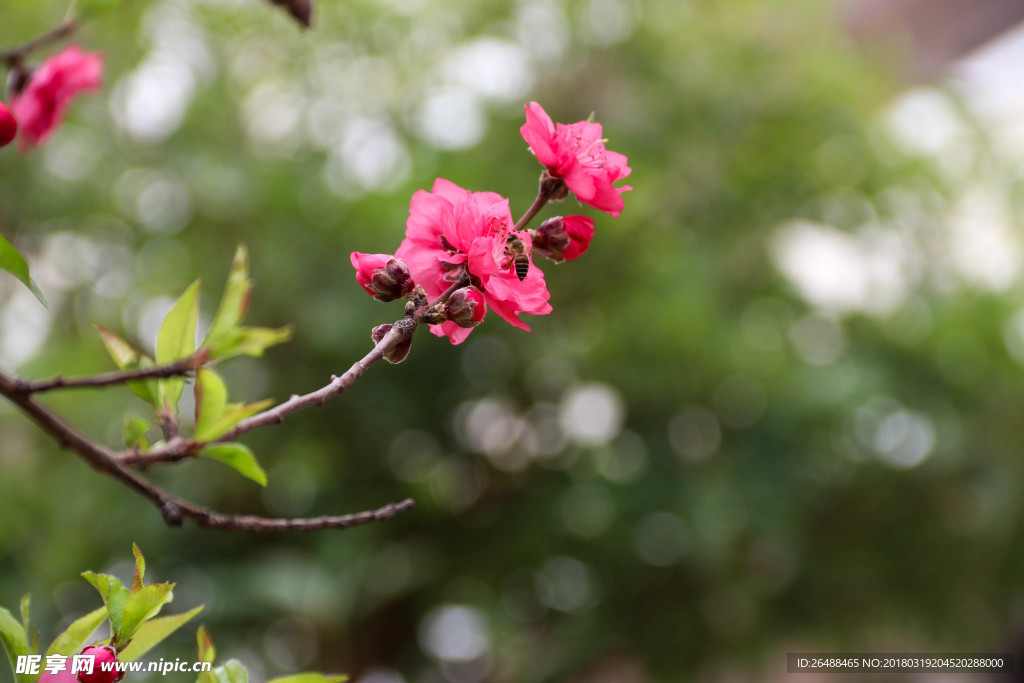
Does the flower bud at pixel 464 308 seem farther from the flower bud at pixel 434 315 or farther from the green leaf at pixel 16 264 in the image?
the green leaf at pixel 16 264

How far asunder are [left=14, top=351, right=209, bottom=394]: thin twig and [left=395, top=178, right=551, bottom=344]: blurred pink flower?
13 cm

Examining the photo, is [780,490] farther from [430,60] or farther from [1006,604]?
[430,60]

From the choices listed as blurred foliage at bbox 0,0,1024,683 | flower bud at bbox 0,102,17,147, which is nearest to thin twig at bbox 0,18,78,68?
flower bud at bbox 0,102,17,147

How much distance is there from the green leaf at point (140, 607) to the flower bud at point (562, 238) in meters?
0.29

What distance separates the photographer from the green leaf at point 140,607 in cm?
41

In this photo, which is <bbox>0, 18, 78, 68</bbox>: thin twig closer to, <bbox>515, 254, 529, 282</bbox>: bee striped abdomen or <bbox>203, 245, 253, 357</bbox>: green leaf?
<bbox>203, 245, 253, 357</bbox>: green leaf

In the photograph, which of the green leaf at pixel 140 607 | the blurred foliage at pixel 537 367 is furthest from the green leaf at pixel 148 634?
the blurred foliage at pixel 537 367

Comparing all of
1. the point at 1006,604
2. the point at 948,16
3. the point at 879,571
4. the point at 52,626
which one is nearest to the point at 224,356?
the point at 52,626

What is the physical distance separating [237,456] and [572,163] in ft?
0.90

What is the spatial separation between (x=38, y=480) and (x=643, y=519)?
153 cm

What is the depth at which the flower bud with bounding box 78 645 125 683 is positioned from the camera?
404 mm

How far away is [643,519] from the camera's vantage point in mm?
1902

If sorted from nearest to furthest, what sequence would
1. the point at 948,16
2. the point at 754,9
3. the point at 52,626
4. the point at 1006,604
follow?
the point at 52,626 → the point at 1006,604 → the point at 754,9 → the point at 948,16

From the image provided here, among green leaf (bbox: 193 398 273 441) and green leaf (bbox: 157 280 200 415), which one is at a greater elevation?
green leaf (bbox: 157 280 200 415)
